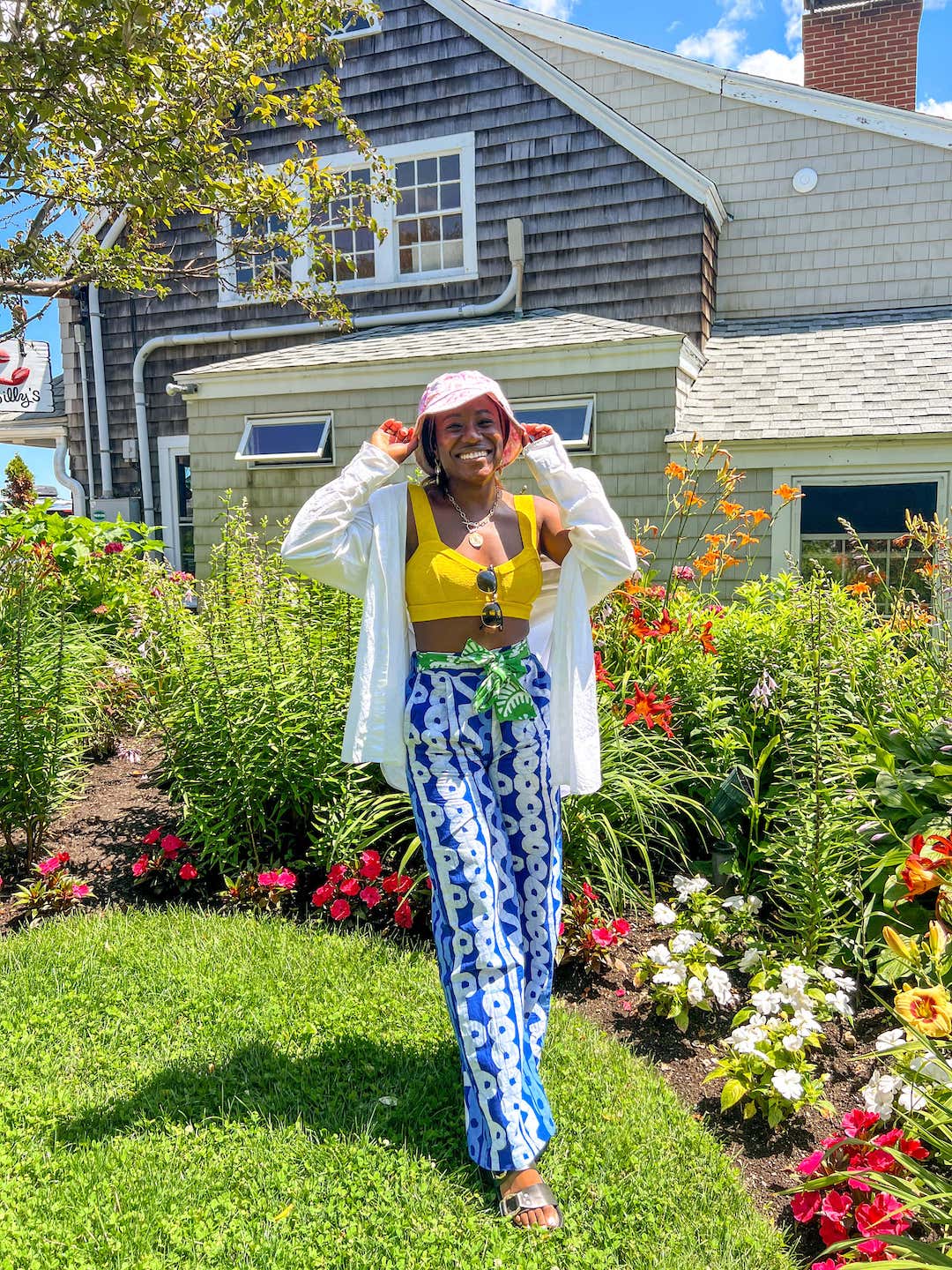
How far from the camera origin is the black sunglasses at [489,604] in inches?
96.7

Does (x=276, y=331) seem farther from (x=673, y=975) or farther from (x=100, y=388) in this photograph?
(x=673, y=975)

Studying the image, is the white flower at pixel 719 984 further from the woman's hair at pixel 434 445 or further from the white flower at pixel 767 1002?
the woman's hair at pixel 434 445

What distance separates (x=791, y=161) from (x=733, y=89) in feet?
3.64

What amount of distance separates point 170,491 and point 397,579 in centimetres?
1090

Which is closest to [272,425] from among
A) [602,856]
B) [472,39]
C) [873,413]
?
[472,39]

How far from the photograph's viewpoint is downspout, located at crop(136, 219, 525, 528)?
10.4 metres

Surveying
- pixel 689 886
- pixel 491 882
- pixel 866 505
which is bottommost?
pixel 689 886

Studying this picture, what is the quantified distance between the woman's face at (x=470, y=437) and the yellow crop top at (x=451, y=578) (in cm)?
14

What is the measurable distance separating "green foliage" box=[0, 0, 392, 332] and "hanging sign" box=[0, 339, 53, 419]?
8.87 metres

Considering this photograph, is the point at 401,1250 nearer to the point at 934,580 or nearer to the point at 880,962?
the point at 880,962

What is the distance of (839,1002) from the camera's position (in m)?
2.76

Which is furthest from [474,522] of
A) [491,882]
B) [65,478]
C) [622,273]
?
[65,478]

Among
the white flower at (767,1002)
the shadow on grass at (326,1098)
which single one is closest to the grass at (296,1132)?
the shadow on grass at (326,1098)

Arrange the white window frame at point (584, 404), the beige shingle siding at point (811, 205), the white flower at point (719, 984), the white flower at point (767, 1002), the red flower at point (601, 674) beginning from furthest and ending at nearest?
the beige shingle siding at point (811, 205)
the white window frame at point (584, 404)
the red flower at point (601, 674)
the white flower at point (719, 984)
the white flower at point (767, 1002)
